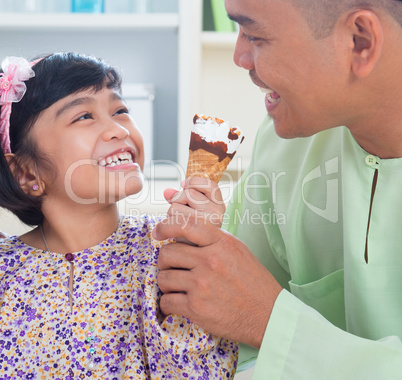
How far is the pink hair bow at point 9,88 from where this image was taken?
1.48 metres

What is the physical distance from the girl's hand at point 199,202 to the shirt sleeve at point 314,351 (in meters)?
0.21

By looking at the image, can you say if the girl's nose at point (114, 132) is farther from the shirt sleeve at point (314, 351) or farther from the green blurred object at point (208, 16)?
the green blurred object at point (208, 16)

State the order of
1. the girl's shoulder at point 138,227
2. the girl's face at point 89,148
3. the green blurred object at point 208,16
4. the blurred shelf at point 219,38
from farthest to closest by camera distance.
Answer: the green blurred object at point 208,16
the blurred shelf at point 219,38
the girl's shoulder at point 138,227
the girl's face at point 89,148

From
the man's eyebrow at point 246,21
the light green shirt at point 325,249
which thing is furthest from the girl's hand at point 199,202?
the man's eyebrow at point 246,21

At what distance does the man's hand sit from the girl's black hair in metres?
0.49

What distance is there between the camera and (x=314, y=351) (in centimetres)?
111

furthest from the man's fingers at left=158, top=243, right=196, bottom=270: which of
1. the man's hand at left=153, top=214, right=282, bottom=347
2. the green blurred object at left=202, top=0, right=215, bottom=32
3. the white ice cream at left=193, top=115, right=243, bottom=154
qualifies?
the green blurred object at left=202, top=0, right=215, bottom=32

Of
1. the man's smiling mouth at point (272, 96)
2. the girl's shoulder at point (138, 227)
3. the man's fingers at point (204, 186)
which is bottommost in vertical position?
the girl's shoulder at point (138, 227)

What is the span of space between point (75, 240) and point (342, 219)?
67cm

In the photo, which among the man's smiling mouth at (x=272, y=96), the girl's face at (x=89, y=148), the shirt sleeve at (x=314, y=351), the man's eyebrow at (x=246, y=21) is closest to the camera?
the shirt sleeve at (x=314, y=351)

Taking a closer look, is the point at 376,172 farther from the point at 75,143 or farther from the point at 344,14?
the point at 75,143

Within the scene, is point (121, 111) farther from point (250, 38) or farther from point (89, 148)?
point (250, 38)

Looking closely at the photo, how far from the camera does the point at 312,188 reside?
56.6 inches

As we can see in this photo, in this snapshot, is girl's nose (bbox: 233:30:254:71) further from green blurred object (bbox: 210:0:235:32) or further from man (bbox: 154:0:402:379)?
green blurred object (bbox: 210:0:235:32)
